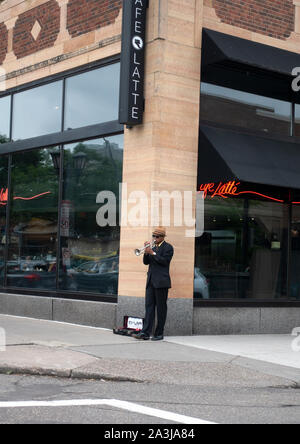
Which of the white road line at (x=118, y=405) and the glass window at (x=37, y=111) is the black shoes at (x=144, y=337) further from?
the glass window at (x=37, y=111)

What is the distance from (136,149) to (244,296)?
3.53 m

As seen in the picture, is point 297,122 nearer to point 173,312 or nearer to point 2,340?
point 173,312

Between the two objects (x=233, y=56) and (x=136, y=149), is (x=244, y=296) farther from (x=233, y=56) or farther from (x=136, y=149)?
(x=233, y=56)

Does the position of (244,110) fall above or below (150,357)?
above

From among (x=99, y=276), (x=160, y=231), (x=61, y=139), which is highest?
(x=61, y=139)

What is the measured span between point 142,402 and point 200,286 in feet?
18.3

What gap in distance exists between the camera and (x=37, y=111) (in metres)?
14.4

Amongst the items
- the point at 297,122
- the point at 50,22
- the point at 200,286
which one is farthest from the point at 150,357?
the point at 50,22

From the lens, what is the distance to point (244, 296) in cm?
1272

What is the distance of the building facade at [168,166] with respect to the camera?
11.7 m

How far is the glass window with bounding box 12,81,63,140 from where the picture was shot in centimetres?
1398

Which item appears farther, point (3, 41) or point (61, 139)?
point (3, 41)

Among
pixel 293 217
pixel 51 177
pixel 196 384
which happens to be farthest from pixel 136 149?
pixel 196 384

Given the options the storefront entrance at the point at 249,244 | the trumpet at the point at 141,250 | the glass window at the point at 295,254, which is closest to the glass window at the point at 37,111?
the storefront entrance at the point at 249,244
